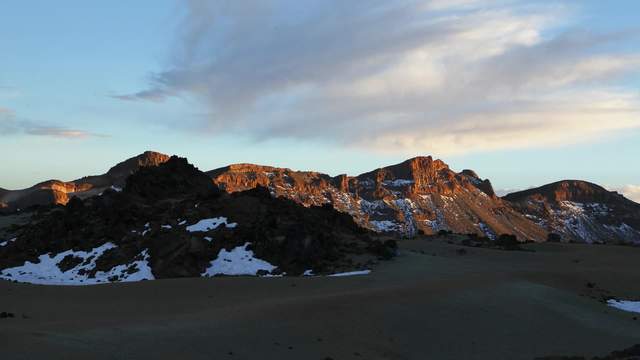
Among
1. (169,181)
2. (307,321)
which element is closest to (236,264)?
(169,181)

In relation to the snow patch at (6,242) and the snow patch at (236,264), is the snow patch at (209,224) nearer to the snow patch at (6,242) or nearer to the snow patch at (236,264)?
the snow patch at (236,264)

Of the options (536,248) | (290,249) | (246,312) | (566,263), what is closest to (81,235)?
(290,249)

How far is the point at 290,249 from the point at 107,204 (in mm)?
18328

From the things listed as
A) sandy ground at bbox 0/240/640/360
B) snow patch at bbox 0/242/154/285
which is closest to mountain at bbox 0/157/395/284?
snow patch at bbox 0/242/154/285

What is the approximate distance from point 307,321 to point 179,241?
2299 centimetres

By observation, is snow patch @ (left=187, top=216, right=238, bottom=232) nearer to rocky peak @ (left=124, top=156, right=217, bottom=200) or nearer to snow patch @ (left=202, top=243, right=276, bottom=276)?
snow patch @ (left=202, top=243, right=276, bottom=276)

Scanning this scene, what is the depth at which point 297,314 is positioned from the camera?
23625mm

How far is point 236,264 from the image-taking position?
139 feet

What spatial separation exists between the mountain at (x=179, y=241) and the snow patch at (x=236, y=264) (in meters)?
0.07

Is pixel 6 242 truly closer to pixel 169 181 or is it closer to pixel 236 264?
pixel 169 181

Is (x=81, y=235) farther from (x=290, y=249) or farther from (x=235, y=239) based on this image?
(x=290, y=249)

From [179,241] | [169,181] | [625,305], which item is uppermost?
[169,181]

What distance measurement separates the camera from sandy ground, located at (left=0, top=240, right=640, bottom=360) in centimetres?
1877

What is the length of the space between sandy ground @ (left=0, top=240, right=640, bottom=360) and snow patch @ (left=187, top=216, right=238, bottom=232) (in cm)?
1472
